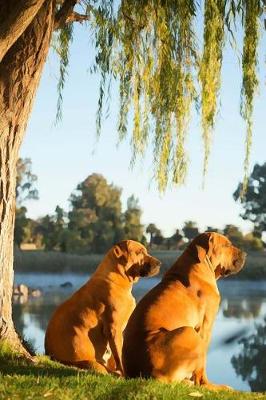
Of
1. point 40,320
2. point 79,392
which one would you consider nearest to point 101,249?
point 40,320

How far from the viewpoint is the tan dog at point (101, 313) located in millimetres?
5770

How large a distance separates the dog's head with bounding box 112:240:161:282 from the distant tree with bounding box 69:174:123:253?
1827 centimetres

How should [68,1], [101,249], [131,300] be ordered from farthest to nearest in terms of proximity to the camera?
[101,249], [68,1], [131,300]

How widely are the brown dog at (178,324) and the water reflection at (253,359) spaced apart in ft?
21.7

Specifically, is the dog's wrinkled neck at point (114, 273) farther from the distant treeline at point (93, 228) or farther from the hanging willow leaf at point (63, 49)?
the distant treeline at point (93, 228)

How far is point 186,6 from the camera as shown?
7000 mm

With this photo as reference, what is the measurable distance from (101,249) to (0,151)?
1836 cm

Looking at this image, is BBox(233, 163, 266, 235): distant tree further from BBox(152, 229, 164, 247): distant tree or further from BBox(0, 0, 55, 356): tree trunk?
BBox(0, 0, 55, 356): tree trunk

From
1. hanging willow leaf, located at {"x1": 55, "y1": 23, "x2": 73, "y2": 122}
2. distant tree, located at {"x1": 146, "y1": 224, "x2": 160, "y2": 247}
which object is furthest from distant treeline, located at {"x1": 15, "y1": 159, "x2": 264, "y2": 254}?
hanging willow leaf, located at {"x1": 55, "y1": 23, "x2": 73, "y2": 122}

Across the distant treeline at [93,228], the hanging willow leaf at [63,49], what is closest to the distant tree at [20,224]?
the distant treeline at [93,228]

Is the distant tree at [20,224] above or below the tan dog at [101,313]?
above

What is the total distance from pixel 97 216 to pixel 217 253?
2050cm

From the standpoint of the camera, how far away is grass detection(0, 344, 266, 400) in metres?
4.64

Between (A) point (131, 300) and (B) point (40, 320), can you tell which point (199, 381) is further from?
(B) point (40, 320)
